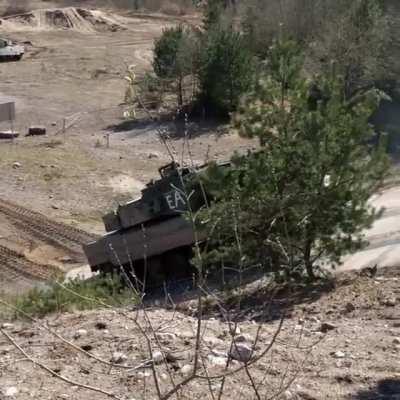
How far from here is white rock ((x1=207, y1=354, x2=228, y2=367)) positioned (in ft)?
23.6

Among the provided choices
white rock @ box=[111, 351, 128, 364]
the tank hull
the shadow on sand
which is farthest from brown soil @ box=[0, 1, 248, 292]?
the shadow on sand

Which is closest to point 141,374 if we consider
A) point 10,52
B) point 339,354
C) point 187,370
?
point 187,370

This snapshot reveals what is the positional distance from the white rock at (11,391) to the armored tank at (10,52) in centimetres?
4288

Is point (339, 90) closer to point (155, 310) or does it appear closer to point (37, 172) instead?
point (155, 310)

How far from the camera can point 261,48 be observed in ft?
131

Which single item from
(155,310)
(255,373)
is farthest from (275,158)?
(255,373)

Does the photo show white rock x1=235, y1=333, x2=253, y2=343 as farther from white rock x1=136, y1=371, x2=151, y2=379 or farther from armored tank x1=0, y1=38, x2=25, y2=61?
armored tank x1=0, y1=38, x2=25, y2=61

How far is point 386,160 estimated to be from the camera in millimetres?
12961

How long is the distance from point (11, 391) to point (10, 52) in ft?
143

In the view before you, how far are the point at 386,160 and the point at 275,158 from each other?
5.17 feet

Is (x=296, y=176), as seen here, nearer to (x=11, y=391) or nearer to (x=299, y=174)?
(x=299, y=174)

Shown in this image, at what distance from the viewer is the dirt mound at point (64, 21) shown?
60500 mm

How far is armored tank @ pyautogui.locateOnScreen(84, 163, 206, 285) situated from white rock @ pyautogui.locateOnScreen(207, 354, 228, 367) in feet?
31.2

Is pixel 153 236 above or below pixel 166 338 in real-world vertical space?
below
